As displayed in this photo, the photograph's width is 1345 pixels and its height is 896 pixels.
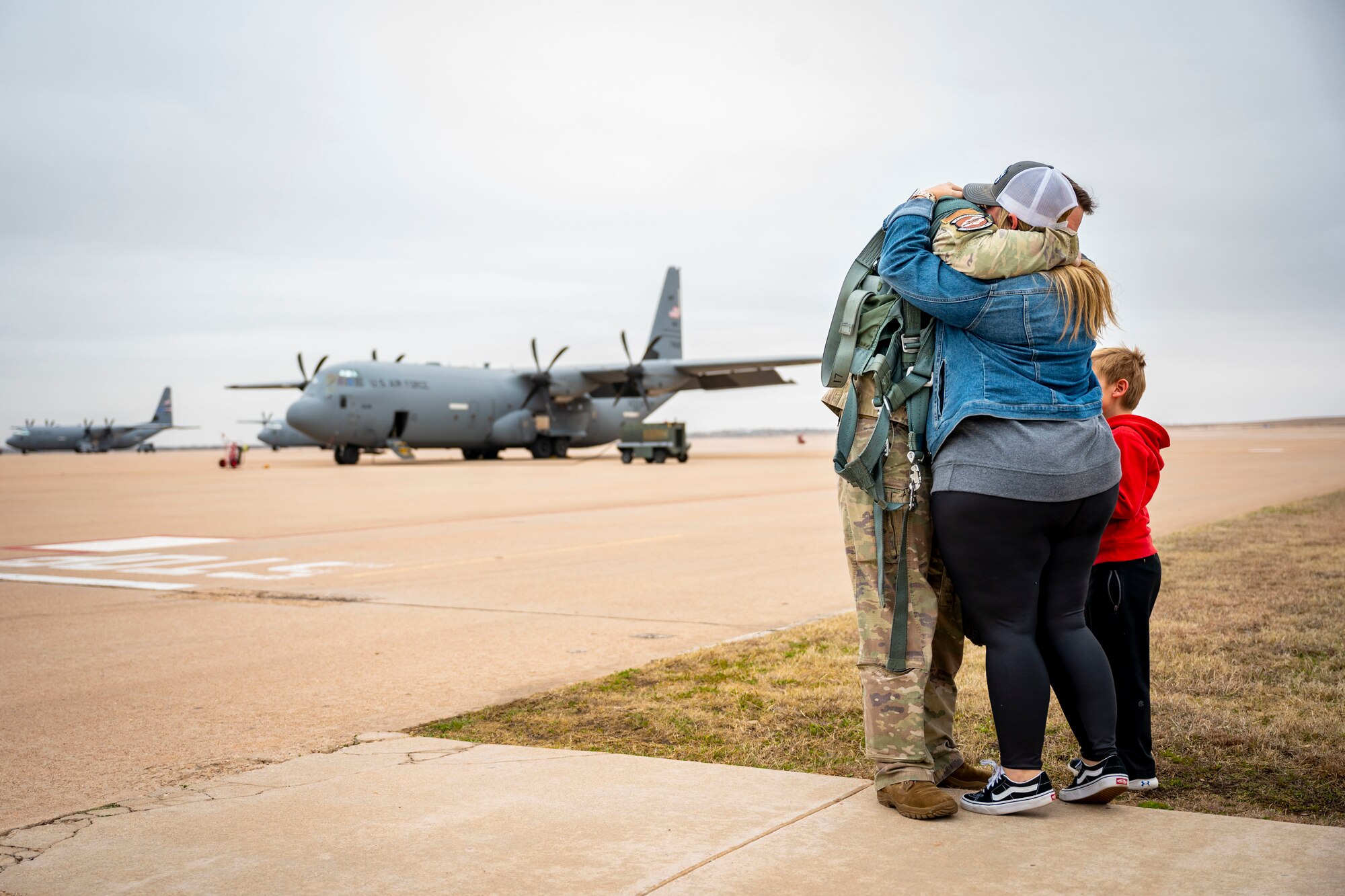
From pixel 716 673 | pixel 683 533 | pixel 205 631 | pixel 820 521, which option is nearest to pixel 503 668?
pixel 716 673

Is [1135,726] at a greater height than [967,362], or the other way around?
[967,362]

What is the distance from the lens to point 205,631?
22.0 ft

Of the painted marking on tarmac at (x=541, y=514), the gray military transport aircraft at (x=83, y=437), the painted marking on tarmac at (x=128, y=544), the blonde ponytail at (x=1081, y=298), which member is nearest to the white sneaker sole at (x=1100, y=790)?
the blonde ponytail at (x=1081, y=298)

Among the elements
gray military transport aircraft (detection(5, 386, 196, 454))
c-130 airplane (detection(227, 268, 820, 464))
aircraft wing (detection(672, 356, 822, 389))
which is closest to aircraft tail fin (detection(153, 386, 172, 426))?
gray military transport aircraft (detection(5, 386, 196, 454))

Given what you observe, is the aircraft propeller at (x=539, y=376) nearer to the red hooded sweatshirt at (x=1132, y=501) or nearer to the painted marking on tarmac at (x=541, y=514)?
the painted marking on tarmac at (x=541, y=514)

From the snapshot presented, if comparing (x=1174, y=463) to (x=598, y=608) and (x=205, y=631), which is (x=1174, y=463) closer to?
(x=598, y=608)

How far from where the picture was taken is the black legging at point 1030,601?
3068mm

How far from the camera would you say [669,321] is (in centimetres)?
5366

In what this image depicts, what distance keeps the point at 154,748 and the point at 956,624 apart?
10.0 ft

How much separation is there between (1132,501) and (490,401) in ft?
128

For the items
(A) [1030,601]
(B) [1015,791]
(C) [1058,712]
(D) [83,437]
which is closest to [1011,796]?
(B) [1015,791]

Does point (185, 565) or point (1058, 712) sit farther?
point (185, 565)

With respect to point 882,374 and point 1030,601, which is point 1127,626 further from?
point 882,374

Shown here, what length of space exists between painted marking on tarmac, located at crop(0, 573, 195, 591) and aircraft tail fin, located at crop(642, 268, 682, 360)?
43837 millimetres
